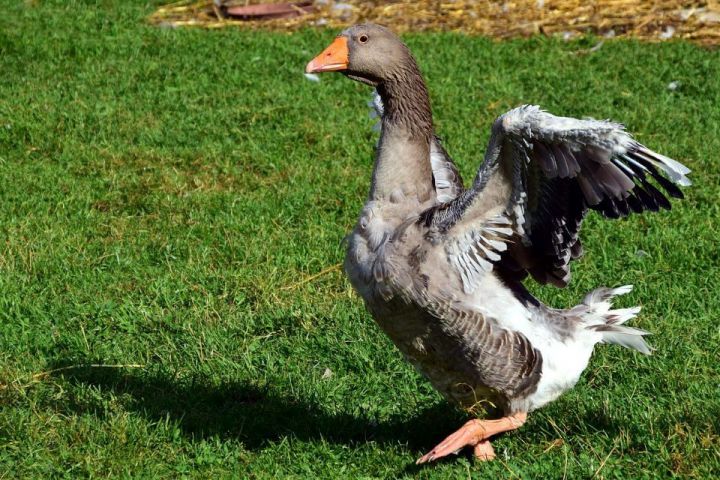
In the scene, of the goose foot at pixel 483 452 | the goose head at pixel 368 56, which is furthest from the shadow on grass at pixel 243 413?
the goose head at pixel 368 56

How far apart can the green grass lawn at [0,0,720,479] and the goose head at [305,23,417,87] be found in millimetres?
1581

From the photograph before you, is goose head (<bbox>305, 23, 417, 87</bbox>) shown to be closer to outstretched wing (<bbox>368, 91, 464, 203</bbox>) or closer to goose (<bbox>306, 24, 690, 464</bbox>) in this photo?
goose (<bbox>306, 24, 690, 464</bbox>)

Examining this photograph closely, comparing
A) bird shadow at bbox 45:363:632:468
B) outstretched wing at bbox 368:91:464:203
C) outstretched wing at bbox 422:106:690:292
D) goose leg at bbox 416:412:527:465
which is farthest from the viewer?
outstretched wing at bbox 368:91:464:203

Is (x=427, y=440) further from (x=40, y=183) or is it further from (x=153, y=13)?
(x=153, y=13)

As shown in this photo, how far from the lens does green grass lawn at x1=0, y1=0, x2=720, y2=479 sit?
478 cm

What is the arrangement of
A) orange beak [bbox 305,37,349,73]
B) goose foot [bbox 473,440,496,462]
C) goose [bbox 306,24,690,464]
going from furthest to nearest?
orange beak [bbox 305,37,349,73]
goose foot [bbox 473,440,496,462]
goose [bbox 306,24,690,464]

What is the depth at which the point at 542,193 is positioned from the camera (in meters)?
4.33

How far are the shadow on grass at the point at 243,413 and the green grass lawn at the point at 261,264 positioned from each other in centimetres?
1

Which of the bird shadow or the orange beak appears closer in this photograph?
the orange beak

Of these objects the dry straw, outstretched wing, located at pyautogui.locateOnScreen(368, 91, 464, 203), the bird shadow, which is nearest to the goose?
the bird shadow

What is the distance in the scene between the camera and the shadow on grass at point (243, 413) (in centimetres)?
495

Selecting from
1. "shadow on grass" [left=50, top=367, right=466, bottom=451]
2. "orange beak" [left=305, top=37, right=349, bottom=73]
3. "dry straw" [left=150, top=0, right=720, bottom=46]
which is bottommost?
"shadow on grass" [left=50, top=367, right=466, bottom=451]

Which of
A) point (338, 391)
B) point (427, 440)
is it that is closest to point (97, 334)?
point (338, 391)

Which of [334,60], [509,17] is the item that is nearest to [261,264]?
[334,60]
